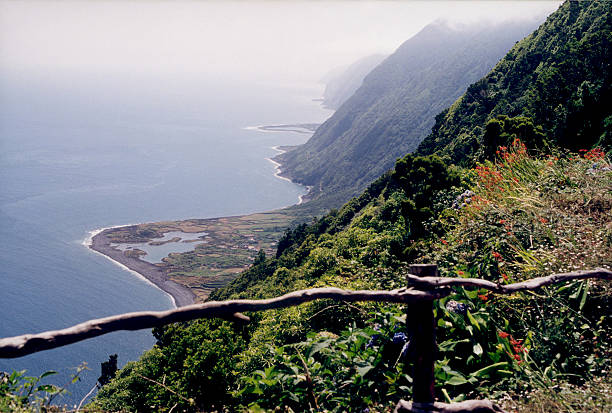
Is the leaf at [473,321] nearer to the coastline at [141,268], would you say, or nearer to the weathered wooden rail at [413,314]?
the weathered wooden rail at [413,314]

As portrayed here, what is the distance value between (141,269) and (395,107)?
87.1 metres

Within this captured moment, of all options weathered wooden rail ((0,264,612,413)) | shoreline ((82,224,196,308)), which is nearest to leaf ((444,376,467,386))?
weathered wooden rail ((0,264,612,413))

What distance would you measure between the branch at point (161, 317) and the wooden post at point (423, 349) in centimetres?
8

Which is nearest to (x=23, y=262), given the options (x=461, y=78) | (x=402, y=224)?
(x=402, y=224)

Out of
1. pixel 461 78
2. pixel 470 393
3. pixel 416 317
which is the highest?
pixel 461 78

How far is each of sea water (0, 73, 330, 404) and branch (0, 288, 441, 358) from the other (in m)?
6.59

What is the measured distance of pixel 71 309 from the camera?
187 feet

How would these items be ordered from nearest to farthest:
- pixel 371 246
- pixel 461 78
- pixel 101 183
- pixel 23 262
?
pixel 371 246
pixel 23 262
pixel 461 78
pixel 101 183

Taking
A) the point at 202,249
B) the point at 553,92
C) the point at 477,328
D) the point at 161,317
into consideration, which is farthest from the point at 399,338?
the point at 202,249

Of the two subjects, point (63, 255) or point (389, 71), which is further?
point (389, 71)

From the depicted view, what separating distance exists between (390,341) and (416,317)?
768mm

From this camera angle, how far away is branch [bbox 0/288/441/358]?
62.1 inches

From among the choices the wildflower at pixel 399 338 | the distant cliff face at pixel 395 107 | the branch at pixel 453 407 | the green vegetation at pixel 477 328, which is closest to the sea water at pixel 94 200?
the green vegetation at pixel 477 328

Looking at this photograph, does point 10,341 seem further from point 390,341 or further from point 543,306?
point 543,306
